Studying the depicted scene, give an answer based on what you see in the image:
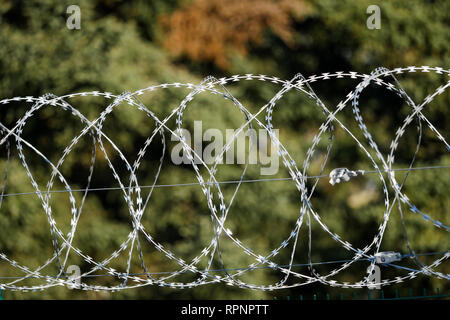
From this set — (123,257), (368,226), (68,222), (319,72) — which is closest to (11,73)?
(68,222)

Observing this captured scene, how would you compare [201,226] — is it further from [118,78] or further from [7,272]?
[7,272]

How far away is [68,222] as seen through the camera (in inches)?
400

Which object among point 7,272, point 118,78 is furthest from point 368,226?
point 7,272

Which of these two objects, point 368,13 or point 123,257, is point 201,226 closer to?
point 123,257

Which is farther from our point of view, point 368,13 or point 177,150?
point 368,13

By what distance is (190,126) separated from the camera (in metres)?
9.98

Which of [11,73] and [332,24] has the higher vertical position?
[332,24]

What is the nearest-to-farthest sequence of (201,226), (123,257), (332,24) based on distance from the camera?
(201,226) < (123,257) < (332,24)

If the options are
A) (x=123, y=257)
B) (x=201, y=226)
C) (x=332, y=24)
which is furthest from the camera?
(x=332, y=24)

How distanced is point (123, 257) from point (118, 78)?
2.81m

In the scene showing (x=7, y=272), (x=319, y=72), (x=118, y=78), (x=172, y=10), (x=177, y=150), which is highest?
(x=172, y=10)

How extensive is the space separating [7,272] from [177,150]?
3.31 metres

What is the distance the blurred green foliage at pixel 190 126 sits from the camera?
9.98m

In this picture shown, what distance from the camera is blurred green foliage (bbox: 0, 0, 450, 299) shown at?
9.98 meters
